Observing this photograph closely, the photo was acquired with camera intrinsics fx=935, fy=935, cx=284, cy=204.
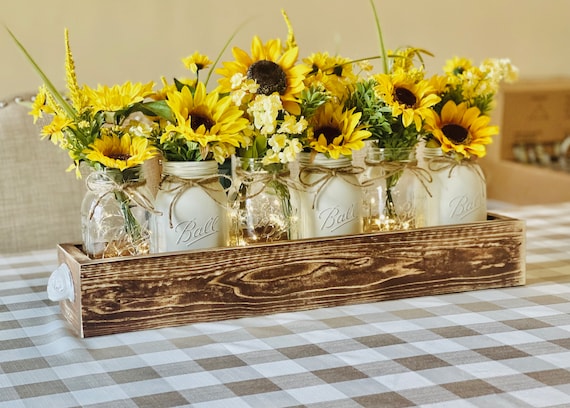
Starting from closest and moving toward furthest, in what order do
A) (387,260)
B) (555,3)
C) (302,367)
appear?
(302,367) < (387,260) < (555,3)

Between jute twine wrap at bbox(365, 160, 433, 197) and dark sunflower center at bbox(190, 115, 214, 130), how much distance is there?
0.85 feet

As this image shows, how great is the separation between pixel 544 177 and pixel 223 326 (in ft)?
8.53

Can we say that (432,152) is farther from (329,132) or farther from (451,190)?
(329,132)

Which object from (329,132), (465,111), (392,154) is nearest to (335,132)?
(329,132)

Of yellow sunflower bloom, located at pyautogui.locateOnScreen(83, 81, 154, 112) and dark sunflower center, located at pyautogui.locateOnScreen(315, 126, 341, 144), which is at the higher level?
yellow sunflower bloom, located at pyautogui.locateOnScreen(83, 81, 154, 112)

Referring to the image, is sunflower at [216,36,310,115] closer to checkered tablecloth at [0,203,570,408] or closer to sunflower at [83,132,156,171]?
sunflower at [83,132,156,171]

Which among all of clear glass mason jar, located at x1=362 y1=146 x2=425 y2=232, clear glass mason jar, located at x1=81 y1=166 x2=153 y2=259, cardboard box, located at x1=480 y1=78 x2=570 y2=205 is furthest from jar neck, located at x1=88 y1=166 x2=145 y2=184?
cardboard box, located at x1=480 y1=78 x2=570 y2=205

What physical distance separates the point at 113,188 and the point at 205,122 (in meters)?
0.15

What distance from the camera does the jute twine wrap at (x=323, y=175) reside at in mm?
1284

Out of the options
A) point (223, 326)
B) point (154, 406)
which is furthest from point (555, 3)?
point (154, 406)

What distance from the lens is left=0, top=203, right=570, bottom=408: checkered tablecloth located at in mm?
958

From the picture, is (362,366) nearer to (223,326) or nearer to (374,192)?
(223,326)

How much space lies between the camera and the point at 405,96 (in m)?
1.31

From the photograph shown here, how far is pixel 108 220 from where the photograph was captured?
3.98 ft
